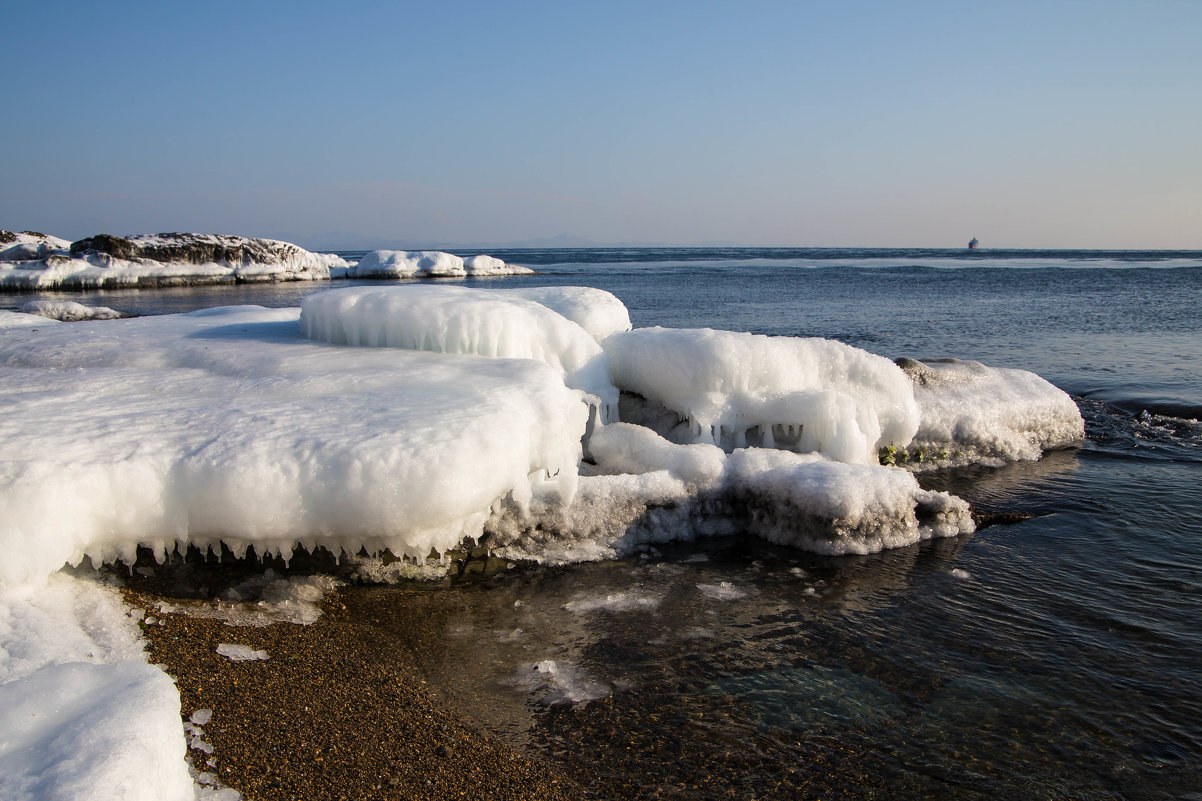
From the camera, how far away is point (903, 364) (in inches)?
482

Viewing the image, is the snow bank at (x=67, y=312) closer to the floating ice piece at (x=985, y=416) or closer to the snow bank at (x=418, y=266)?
the floating ice piece at (x=985, y=416)

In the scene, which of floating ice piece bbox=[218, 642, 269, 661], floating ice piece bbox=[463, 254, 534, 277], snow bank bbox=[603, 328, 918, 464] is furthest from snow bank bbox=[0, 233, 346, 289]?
floating ice piece bbox=[218, 642, 269, 661]

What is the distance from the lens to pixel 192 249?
5103 cm

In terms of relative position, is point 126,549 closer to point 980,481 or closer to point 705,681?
point 705,681

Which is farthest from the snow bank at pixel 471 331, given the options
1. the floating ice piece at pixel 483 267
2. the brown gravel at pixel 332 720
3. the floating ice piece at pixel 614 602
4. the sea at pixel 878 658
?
the floating ice piece at pixel 483 267

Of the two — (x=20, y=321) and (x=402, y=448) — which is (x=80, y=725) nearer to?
(x=402, y=448)

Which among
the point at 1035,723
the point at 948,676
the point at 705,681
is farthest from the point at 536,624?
the point at 1035,723

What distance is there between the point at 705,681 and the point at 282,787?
263cm

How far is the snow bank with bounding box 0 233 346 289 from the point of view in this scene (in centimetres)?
4328

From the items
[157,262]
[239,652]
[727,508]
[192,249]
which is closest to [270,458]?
[239,652]

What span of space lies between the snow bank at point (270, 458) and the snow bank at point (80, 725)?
87cm

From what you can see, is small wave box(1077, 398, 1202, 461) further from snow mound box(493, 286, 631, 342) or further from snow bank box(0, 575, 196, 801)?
snow bank box(0, 575, 196, 801)

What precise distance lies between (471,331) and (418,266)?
175 ft

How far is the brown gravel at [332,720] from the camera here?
3838mm
